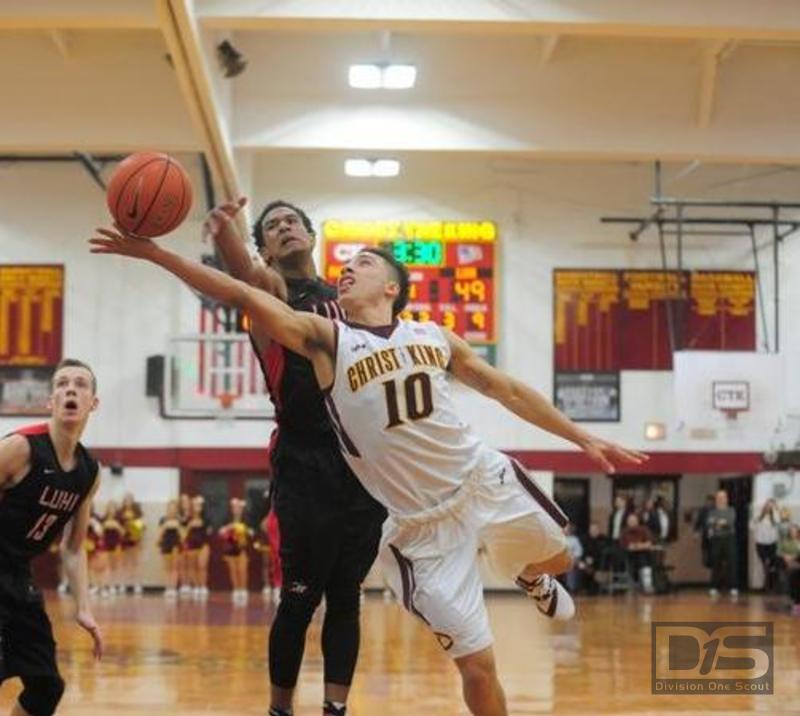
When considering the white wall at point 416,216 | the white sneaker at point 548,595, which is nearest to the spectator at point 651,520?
the white wall at point 416,216

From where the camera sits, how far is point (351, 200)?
2123cm

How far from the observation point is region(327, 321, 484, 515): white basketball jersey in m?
4.43

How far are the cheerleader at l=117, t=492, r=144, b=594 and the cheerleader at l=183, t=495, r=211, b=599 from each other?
0.88 meters

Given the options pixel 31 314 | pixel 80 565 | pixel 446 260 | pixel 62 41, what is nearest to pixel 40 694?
pixel 80 565

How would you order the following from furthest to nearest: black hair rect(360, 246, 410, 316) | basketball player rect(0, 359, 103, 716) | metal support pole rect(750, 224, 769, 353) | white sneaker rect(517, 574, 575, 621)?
metal support pole rect(750, 224, 769, 353) → white sneaker rect(517, 574, 575, 621) → black hair rect(360, 246, 410, 316) → basketball player rect(0, 359, 103, 716)

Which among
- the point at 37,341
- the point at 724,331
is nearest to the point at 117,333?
the point at 37,341

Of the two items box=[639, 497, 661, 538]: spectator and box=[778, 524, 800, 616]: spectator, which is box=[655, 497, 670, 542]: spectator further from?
box=[778, 524, 800, 616]: spectator

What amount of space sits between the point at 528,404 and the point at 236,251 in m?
1.27

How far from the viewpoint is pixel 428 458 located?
451cm

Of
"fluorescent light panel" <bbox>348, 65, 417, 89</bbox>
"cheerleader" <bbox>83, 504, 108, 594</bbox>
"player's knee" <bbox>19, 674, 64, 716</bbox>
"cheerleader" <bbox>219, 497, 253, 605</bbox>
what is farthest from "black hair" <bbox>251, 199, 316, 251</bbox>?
"cheerleader" <bbox>83, 504, 108, 594</bbox>

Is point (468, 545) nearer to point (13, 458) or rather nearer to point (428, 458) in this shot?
point (428, 458)

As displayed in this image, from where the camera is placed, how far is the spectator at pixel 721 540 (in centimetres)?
2080

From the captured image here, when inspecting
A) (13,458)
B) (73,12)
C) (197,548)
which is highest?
(73,12)

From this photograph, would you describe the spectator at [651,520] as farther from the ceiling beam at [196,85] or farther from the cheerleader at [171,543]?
the ceiling beam at [196,85]
